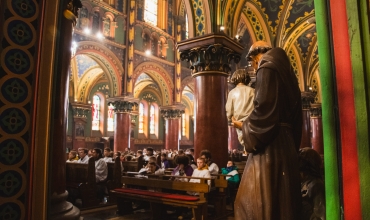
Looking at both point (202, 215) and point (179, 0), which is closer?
point (202, 215)

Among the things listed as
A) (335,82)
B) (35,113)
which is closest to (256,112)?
(335,82)

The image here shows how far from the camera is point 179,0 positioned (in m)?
20.7

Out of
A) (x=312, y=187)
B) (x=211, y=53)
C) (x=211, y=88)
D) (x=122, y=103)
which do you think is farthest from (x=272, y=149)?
(x=122, y=103)

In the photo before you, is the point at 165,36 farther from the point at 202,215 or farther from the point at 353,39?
the point at 353,39

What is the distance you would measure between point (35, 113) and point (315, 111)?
61.8 ft

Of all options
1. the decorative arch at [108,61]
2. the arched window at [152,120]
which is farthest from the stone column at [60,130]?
the arched window at [152,120]

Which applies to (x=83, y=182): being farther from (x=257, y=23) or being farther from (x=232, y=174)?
(x=257, y=23)

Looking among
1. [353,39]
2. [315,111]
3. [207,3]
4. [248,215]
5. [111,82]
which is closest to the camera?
[353,39]

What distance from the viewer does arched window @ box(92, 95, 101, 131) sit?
2120cm

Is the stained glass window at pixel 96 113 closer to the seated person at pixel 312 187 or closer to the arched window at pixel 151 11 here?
the arched window at pixel 151 11

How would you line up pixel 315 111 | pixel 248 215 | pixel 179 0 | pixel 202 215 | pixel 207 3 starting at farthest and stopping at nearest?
pixel 179 0, pixel 315 111, pixel 207 3, pixel 202 215, pixel 248 215

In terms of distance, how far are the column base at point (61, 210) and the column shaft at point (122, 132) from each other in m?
14.1

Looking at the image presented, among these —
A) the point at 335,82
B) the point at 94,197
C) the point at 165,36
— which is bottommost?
the point at 94,197

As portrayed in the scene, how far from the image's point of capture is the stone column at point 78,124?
63.1 feet
